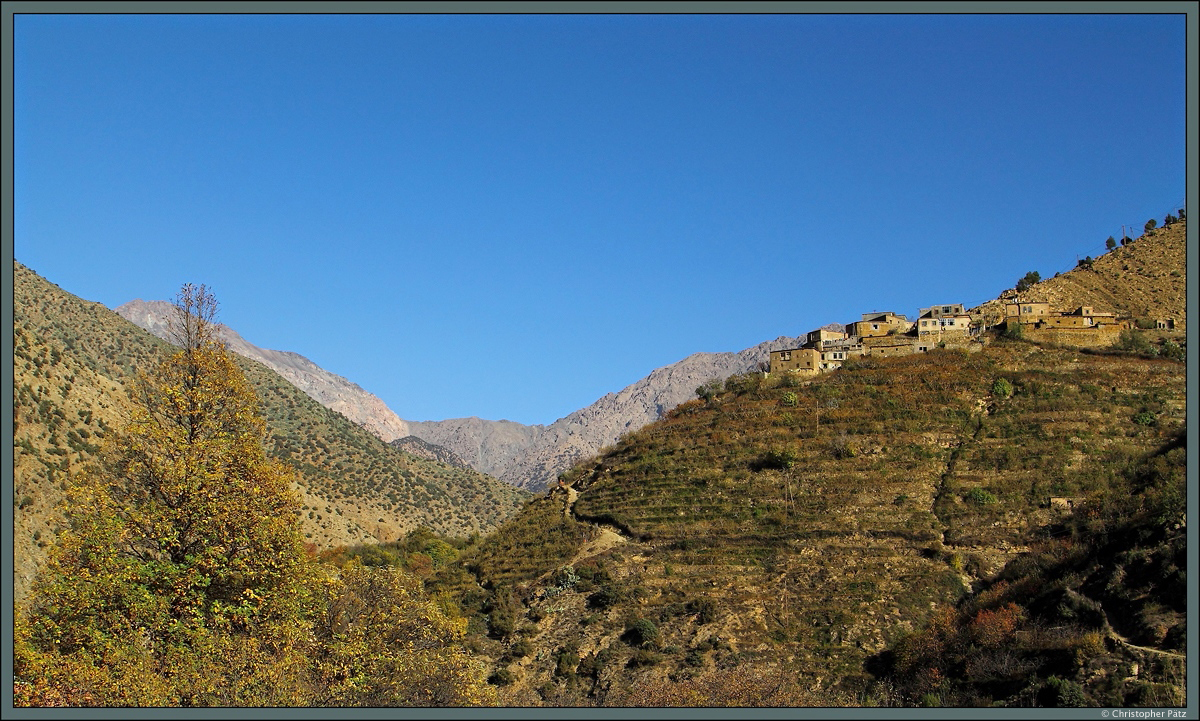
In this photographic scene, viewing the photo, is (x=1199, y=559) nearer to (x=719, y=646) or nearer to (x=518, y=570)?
(x=719, y=646)

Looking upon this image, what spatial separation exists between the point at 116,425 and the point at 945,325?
2099 inches

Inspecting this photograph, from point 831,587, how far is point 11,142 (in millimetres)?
35598

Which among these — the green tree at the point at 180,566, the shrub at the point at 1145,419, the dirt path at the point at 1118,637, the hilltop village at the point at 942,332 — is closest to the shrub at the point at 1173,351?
the hilltop village at the point at 942,332

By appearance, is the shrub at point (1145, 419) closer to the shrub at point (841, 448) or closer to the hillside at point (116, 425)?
the shrub at point (841, 448)

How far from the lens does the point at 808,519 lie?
45781mm

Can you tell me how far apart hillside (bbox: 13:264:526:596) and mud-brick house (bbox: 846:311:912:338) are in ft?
113

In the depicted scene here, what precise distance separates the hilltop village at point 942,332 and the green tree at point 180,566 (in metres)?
52.0

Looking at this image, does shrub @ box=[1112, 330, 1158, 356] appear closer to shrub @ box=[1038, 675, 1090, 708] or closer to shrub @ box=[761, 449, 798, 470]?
shrub @ box=[761, 449, 798, 470]

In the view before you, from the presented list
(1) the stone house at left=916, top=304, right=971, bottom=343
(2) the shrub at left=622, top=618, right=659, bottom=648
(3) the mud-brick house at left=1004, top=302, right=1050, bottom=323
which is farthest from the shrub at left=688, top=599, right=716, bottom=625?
(3) the mud-brick house at left=1004, top=302, right=1050, bottom=323

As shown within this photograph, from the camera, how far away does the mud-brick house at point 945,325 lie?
215 feet

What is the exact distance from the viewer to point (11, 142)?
12234 mm

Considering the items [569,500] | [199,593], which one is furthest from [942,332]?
[199,593]

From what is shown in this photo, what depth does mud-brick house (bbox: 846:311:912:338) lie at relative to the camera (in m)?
70.6

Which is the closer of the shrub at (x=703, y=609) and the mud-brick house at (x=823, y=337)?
the shrub at (x=703, y=609)
